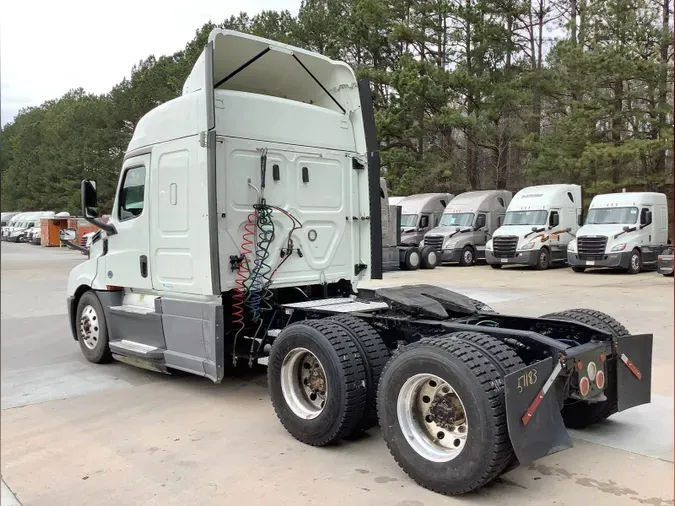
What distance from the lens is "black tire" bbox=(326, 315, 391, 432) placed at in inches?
178

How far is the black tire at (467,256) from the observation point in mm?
23641

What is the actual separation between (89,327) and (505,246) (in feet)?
53.8

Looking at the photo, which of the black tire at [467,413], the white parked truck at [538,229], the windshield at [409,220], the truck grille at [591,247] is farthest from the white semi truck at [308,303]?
the windshield at [409,220]

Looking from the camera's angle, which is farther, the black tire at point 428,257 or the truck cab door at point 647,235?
the black tire at point 428,257

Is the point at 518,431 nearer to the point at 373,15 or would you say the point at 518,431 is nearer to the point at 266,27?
the point at 373,15

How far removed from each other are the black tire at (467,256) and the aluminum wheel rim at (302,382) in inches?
758

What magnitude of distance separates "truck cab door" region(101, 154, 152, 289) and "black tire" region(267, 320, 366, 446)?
2432 mm

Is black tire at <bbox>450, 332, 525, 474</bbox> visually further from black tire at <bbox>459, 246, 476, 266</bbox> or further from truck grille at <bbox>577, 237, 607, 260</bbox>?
black tire at <bbox>459, 246, 476, 266</bbox>

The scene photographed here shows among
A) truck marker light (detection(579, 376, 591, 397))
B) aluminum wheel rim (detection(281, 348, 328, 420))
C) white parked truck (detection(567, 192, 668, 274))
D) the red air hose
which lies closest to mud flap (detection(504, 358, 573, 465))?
truck marker light (detection(579, 376, 591, 397))

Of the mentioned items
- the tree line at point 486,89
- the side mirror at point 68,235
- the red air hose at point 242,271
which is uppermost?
the tree line at point 486,89

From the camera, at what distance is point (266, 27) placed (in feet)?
116

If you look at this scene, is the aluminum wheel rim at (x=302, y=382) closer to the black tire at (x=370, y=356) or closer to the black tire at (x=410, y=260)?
the black tire at (x=370, y=356)

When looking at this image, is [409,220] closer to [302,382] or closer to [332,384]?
[302,382]

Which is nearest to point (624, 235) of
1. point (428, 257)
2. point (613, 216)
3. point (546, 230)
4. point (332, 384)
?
point (613, 216)
